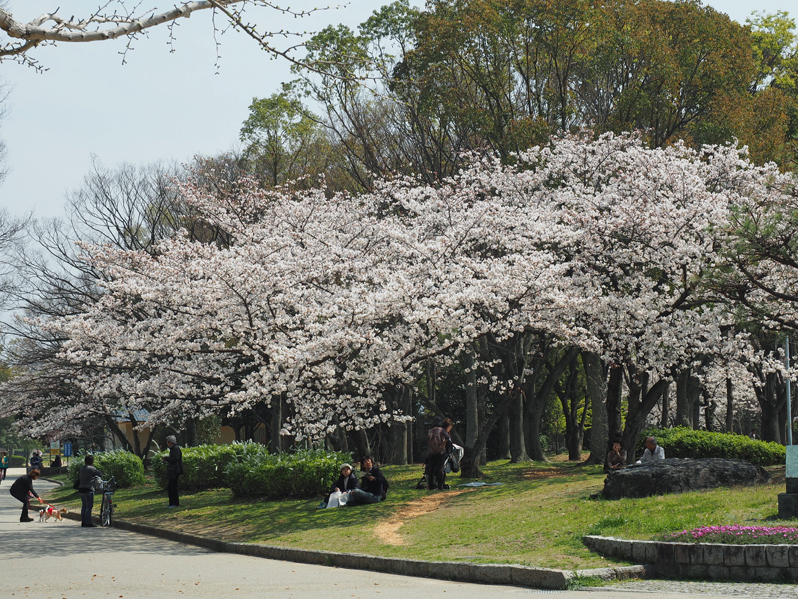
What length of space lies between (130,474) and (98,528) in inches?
349

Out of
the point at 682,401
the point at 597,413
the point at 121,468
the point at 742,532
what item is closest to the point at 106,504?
the point at 121,468

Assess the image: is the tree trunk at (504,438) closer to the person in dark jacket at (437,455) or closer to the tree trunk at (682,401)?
the tree trunk at (682,401)

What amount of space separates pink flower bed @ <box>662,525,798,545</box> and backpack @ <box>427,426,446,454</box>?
25.5 feet

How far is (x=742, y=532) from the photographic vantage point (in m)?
8.62

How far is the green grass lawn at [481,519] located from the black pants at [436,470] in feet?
1.34

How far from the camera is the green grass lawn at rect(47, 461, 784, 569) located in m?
9.98

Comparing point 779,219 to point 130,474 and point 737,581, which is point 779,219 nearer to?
point 737,581

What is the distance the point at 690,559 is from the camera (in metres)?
8.46

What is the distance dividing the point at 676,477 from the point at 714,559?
4.49m

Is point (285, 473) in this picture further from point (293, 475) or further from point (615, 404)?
point (615, 404)

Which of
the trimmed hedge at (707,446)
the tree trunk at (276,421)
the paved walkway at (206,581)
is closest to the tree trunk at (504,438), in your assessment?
the trimmed hedge at (707,446)

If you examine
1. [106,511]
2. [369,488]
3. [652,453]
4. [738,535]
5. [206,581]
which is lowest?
[106,511]

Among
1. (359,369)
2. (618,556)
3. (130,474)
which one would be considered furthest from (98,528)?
(618,556)

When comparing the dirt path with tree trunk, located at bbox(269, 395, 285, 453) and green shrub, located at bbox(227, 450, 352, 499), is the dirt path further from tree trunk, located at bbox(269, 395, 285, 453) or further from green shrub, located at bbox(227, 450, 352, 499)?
tree trunk, located at bbox(269, 395, 285, 453)
